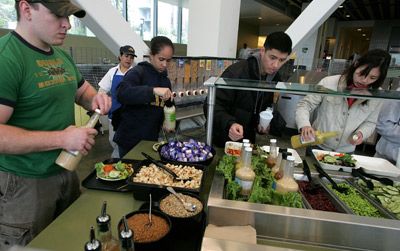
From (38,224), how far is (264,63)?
175cm

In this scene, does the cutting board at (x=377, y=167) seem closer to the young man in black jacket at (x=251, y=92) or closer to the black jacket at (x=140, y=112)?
the young man in black jacket at (x=251, y=92)

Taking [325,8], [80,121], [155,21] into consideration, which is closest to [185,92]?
[80,121]

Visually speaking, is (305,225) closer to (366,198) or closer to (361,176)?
(366,198)

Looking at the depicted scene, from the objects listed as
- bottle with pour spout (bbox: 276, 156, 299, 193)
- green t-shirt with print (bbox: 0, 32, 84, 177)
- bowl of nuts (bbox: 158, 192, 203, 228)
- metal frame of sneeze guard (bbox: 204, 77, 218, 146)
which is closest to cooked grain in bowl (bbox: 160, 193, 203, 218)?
bowl of nuts (bbox: 158, 192, 203, 228)

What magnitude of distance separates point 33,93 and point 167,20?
27.6 ft

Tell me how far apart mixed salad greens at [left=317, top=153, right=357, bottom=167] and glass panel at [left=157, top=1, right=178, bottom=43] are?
23.6 feet

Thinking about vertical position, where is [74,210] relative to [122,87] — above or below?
below

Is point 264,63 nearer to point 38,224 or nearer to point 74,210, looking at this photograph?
point 74,210

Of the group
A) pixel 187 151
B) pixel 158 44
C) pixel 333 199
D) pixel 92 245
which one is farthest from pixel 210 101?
pixel 158 44

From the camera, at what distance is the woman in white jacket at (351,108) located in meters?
1.89

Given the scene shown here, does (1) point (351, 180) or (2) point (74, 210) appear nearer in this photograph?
(2) point (74, 210)

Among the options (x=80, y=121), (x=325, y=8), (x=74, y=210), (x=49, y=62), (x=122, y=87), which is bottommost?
(x=80, y=121)

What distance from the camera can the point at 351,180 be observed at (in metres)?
1.58

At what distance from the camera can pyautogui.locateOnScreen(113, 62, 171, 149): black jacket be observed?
225cm
